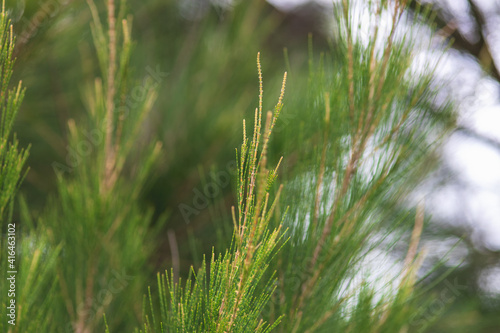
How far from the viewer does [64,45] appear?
1039 mm

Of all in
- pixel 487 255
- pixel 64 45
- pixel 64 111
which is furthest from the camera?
pixel 487 255

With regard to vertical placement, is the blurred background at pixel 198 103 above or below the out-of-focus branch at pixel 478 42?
below

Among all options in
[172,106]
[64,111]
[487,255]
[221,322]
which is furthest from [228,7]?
[221,322]

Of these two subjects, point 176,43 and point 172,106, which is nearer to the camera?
point 172,106

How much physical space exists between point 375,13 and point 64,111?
745 millimetres

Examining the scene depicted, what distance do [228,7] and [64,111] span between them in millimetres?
619

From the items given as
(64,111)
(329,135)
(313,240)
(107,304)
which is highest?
(329,135)

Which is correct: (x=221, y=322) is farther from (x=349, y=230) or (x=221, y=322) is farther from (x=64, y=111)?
(x=64, y=111)

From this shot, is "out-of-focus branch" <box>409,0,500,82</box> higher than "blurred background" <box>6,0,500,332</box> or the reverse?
higher

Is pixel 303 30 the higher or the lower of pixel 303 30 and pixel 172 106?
the higher

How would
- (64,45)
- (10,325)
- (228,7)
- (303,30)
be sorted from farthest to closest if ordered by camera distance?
(303,30) < (228,7) < (64,45) < (10,325)

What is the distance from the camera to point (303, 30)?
1749mm

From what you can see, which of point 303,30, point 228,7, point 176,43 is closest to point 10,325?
point 176,43

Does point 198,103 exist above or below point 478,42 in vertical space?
below
